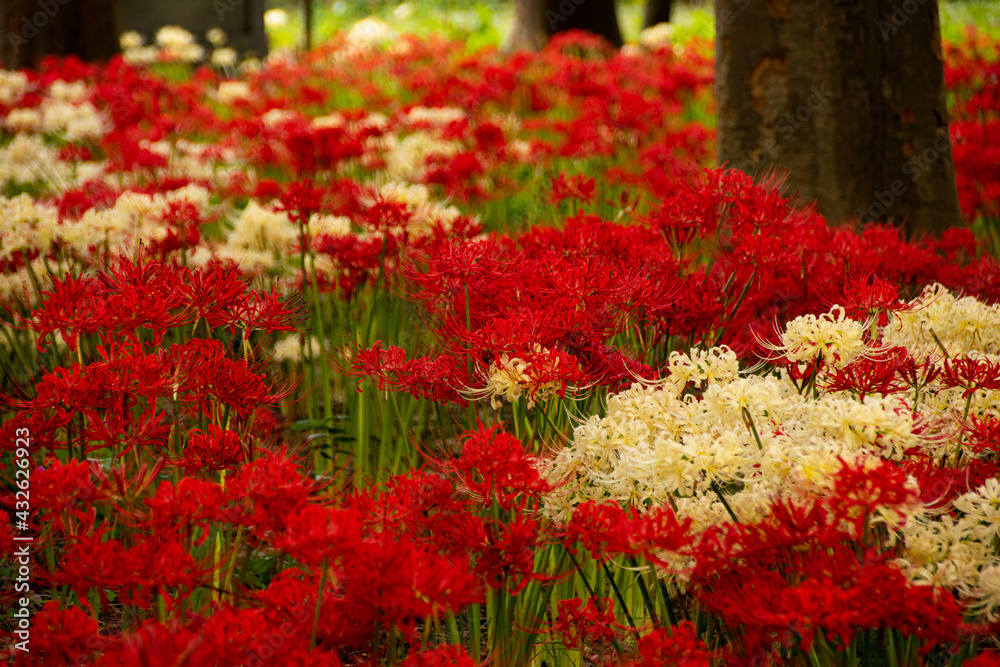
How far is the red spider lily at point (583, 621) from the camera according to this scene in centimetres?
145

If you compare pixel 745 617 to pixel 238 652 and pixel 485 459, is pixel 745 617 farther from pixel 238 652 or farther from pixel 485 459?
pixel 238 652

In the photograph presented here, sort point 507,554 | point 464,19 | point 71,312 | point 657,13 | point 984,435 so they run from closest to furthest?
point 507,554, point 984,435, point 71,312, point 657,13, point 464,19

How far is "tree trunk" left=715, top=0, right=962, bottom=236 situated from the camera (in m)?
3.62

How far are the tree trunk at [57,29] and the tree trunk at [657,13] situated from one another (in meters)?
7.80

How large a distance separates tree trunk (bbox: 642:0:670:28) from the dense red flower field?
1128cm

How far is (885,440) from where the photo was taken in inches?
52.8

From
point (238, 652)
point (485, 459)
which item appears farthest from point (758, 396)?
point (238, 652)

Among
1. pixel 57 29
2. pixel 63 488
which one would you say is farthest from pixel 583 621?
pixel 57 29

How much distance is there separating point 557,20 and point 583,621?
1058cm

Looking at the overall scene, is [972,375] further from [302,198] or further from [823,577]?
[302,198]

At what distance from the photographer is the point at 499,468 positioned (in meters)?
1.37

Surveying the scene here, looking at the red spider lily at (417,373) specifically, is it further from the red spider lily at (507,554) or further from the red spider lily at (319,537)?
the red spider lily at (319,537)

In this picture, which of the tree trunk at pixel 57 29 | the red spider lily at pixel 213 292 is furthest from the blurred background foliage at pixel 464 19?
the red spider lily at pixel 213 292

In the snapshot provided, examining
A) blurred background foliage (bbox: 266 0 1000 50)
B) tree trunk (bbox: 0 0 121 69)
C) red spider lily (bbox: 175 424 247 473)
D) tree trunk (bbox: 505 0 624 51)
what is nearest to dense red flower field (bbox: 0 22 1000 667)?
red spider lily (bbox: 175 424 247 473)
